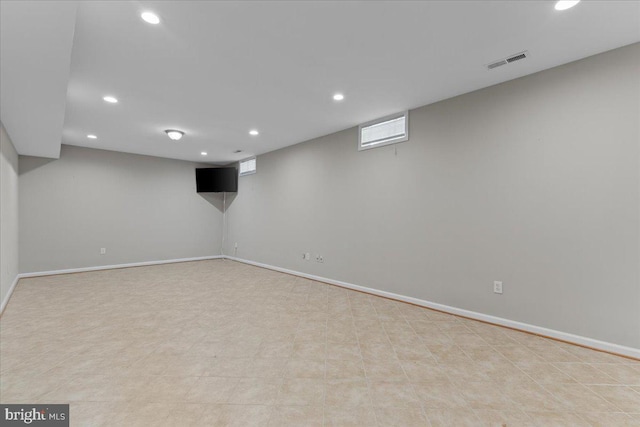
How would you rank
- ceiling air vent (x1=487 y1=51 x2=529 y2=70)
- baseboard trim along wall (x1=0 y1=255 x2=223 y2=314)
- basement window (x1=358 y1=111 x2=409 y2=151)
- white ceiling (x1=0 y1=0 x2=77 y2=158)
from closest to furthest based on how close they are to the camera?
white ceiling (x1=0 y1=0 x2=77 y2=158)
ceiling air vent (x1=487 y1=51 x2=529 y2=70)
basement window (x1=358 y1=111 x2=409 y2=151)
baseboard trim along wall (x1=0 y1=255 x2=223 y2=314)

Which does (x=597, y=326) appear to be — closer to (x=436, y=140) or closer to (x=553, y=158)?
(x=553, y=158)

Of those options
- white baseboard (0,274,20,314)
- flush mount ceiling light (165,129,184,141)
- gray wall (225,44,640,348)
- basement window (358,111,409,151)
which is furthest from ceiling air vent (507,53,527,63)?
white baseboard (0,274,20,314)

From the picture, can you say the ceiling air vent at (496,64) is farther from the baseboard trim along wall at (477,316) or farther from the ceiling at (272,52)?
the baseboard trim along wall at (477,316)

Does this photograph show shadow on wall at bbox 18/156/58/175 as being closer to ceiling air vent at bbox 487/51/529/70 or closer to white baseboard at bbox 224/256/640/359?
white baseboard at bbox 224/256/640/359

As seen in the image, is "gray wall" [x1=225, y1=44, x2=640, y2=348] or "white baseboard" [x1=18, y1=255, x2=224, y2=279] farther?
"white baseboard" [x1=18, y1=255, x2=224, y2=279]

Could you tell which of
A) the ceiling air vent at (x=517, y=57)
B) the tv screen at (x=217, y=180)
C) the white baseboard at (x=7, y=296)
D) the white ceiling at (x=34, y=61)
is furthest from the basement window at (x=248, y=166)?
the ceiling air vent at (x=517, y=57)

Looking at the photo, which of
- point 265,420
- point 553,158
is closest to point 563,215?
point 553,158

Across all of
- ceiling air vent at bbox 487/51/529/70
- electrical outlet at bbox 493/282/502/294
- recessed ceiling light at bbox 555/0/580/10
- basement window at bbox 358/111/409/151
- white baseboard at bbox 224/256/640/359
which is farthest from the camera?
basement window at bbox 358/111/409/151

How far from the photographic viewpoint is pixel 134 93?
3285 mm

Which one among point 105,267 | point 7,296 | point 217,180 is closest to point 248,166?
point 217,180

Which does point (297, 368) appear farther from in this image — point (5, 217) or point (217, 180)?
point (217, 180)

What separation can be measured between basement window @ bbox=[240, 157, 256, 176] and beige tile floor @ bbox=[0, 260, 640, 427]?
13.2ft

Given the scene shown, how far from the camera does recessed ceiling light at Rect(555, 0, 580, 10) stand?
1871 millimetres

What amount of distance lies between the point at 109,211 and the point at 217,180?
249 cm
